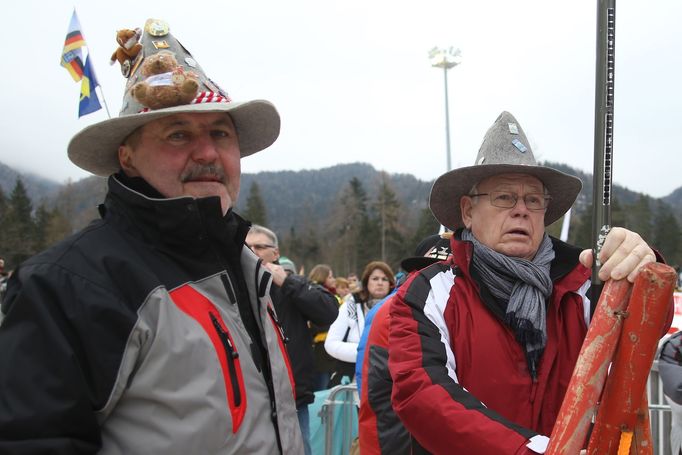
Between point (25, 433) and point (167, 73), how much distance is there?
117cm

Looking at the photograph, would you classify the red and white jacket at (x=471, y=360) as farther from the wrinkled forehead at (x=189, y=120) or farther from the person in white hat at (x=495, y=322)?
the wrinkled forehead at (x=189, y=120)

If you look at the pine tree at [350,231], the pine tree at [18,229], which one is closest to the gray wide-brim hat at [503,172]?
the pine tree at [18,229]

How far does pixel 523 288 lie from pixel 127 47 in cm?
174

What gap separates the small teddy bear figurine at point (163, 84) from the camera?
1.88m

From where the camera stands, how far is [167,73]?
6.32ft

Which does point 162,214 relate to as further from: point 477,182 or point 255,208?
point 255,208

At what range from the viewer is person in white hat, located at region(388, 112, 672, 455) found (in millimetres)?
1903

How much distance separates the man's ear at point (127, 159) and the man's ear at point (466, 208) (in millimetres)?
1429

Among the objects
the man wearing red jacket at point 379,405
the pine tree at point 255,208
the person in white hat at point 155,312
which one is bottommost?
the pine tree at point 255,208

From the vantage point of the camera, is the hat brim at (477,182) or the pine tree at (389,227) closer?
the hat brim at (477,182)

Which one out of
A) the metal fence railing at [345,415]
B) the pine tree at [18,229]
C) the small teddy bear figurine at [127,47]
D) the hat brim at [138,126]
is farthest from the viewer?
the pine tree at [18,229]

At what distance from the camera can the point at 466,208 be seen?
104 inches

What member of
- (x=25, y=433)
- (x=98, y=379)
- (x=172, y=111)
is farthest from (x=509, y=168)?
(x=25, y=433)

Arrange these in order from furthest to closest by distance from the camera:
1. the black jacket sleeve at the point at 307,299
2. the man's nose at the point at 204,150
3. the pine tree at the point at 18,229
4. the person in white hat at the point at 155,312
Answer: the pine tree at the point at 18,229
the black jacket sleeve at the point at 307,299
the man's nose at the point at 204,150
the person in white hat at the point at 155,312
